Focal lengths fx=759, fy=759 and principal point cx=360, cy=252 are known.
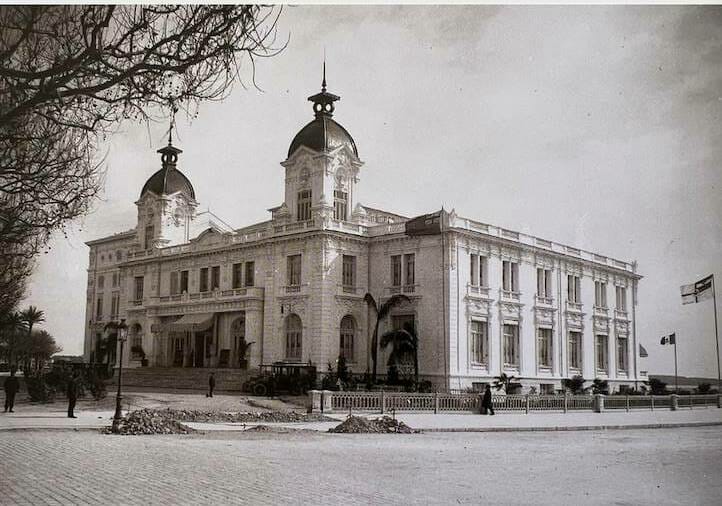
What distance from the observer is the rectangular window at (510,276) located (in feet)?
126

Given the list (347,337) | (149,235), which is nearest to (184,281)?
(149,235)

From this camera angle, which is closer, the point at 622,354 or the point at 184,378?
the point at 184,378

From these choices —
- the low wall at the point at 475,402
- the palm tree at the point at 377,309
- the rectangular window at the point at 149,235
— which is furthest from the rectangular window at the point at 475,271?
the rectangular window at the point at 149,235

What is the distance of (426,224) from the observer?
35281mm

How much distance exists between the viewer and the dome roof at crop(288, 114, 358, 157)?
1513 inches

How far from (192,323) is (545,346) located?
19.1 metres

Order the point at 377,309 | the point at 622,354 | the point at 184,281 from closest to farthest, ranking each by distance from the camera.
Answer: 1. the point at 377,309
2. the point at 184,281
3. the point at 622,354

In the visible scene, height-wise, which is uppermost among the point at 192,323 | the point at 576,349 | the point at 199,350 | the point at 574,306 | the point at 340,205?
the point at 340,205

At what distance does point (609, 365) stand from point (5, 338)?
35.8 m

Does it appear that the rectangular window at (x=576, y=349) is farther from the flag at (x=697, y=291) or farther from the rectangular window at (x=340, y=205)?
the flag at (x=697, y=291)

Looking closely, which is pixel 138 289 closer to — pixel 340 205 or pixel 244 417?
pixel 340 205

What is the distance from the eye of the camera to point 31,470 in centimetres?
1141

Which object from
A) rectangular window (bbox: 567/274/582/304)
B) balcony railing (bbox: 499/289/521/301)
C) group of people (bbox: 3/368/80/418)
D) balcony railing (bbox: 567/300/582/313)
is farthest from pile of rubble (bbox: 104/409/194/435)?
rectangular window (bbox: 567/274/582/304)

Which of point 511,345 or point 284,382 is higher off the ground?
point 511,345
